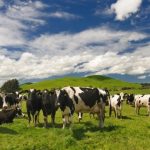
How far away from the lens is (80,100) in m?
23.3

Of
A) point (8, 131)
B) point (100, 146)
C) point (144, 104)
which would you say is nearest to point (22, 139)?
point (8, 131)

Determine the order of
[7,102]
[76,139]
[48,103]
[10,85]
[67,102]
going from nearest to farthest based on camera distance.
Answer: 1. [76,139]
2. [67,102]
3. [48,103]
4. [7,102]
5. [10,85]

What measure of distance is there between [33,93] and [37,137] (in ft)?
19.0

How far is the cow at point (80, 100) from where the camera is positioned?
22.9 meters

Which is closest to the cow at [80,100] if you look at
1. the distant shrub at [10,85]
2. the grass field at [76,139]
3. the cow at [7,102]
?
the grass field at [76,139]

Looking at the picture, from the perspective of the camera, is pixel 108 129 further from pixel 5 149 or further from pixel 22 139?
pixel 5 149

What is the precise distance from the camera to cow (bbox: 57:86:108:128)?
2294cm

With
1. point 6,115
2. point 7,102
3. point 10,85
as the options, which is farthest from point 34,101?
point 10,85

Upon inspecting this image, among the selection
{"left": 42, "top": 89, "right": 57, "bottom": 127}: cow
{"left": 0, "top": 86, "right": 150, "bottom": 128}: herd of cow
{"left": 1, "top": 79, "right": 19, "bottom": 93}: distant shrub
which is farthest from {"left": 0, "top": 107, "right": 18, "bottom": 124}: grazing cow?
{"left": 1, "top": 79, "right": 19, "bottom": 93}: distant shrub

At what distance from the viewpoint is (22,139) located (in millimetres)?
20172

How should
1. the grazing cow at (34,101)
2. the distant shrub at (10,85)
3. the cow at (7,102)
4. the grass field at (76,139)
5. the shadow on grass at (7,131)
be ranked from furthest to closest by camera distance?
the distant shrub at (10,85) < the cow at (7,102) < the grazing cow at (34,101) < the shadow on grass at (7,131) < the grass field at (76,139)

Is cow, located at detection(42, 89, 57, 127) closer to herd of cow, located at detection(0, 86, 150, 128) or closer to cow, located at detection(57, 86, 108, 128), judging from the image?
herd of cow, located at detection(0, 86, 150, 128)

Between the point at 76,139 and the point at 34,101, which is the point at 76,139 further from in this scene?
the point at 34,101

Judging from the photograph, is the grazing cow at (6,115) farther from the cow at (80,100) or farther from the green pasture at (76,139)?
the cow at (80,100)
